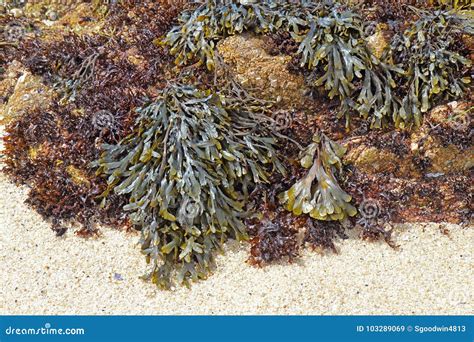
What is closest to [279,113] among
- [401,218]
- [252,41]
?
[252,41]

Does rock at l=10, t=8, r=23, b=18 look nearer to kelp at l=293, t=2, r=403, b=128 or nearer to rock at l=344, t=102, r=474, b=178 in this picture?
kelp at l=293, t=2, r=403, b=128

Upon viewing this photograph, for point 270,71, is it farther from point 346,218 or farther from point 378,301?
point 378,301

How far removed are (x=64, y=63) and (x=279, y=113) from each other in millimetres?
2197

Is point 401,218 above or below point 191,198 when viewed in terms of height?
below

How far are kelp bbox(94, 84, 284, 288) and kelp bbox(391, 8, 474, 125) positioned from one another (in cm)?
122

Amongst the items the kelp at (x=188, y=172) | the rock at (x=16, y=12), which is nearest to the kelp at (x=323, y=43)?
the kelp at (x=188, y=172)

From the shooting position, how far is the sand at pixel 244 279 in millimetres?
3561

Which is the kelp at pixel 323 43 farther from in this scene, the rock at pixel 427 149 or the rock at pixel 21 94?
the rock at pixel 21 94

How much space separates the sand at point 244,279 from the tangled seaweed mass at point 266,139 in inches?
5.0

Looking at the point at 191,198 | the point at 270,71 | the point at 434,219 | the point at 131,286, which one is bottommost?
the point at 434,219

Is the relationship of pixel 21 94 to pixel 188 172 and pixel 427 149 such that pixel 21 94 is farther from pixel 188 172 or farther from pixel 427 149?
pixel 427 149

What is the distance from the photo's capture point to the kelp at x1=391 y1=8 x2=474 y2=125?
13.5 ft

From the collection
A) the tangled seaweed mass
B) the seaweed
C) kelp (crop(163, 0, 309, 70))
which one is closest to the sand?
the tangled seaweed mass

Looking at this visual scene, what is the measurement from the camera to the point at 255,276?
379cm
